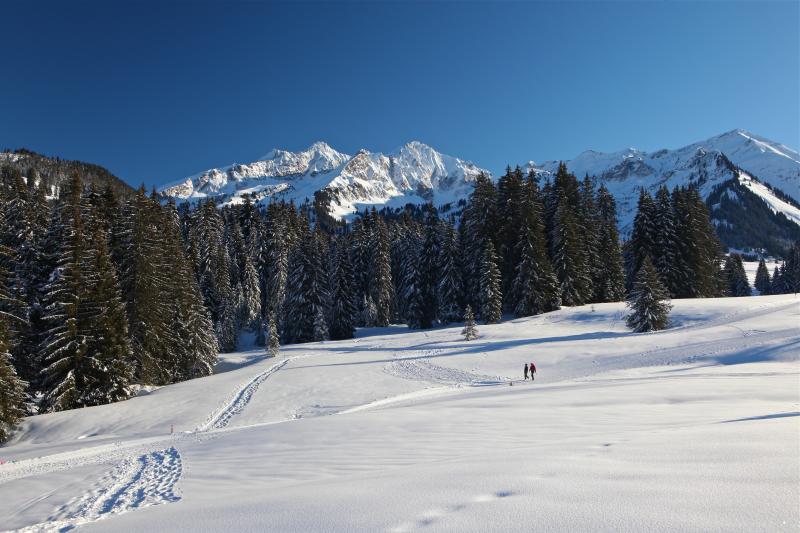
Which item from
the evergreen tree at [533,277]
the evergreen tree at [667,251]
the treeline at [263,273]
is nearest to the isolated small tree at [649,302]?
the treeline at [263,273]

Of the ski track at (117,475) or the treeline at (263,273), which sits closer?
the ski track at (117,475)

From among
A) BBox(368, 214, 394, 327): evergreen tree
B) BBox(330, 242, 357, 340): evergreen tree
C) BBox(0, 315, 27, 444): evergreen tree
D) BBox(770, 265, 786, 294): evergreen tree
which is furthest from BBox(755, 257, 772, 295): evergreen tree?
BBox(0, 315, 27, 444): evergreen tree

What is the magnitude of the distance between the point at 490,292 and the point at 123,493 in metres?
39.5

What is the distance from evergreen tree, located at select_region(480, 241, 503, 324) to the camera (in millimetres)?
45375

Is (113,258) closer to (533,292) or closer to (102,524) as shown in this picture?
(102,524)

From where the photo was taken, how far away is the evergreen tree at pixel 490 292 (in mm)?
45375

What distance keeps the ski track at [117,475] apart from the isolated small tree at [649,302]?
3086 centimetres

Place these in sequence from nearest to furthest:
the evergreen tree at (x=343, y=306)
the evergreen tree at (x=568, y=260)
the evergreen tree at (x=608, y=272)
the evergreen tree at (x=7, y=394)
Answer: the evergreen tree at (x=7, y=394) → the evergreen tree at (x=568, y=260) → the evergreen tree at (x=608, y=272) → the evergreen tree at (x=343, y=306)

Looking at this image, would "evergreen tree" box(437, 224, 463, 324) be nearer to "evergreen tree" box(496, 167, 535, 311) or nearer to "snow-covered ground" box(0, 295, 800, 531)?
"evergreen tree" box(496, 167, 535, 311)

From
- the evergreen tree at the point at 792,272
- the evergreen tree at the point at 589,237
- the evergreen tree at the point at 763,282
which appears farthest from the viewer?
the evergreen tree at the point at 763,282

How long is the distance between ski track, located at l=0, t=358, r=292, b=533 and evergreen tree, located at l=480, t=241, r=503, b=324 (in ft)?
101

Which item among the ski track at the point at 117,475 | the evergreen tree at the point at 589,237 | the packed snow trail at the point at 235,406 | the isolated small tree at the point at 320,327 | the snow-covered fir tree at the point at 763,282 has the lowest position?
the packed snow trail at the point at 235,406

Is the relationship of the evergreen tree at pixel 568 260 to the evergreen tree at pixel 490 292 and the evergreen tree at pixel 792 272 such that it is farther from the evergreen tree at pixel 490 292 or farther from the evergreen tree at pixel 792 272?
the evergreen tree at pixel 792 272

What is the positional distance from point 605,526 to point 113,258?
39.0 metres
